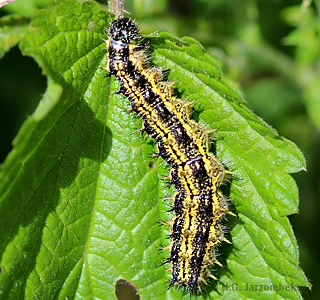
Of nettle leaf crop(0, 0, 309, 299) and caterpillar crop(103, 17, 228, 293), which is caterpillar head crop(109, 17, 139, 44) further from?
nettle leaf crop(0, 0, 309, 299)

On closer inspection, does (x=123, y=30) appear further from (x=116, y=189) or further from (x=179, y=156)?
(x=116, y=189)

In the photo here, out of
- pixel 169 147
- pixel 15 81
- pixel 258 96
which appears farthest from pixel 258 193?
pixel 15 81

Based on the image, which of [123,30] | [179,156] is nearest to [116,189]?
[179,156]

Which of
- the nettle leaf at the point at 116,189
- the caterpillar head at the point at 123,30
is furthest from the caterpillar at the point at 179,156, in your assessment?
the nettle leaf at the point at 116,189

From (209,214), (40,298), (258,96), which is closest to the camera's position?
(40,298)

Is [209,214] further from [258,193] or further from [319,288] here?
[319,288]

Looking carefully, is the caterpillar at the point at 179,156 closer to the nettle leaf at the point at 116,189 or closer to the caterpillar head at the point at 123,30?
the caterpillar head at the point at 123,30
